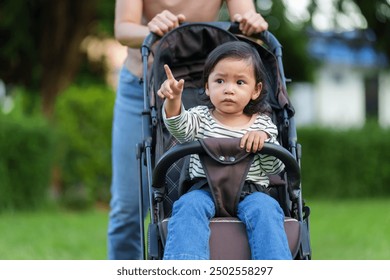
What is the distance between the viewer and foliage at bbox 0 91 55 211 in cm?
1059

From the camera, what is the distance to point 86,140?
1235 cm

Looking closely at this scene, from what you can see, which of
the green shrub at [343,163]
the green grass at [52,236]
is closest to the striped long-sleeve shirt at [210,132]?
the green grass at [52,236]

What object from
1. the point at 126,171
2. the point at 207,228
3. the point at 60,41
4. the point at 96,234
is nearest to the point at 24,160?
the point at 96,234

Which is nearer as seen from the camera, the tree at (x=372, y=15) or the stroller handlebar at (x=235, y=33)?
the stroller handlebar at (x=235, y=33)

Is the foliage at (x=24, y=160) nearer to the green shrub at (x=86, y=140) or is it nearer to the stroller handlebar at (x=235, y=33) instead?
the green shrub at (x=86, y=140)

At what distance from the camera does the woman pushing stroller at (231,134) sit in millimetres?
3166

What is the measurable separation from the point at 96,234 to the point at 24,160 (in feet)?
9.16

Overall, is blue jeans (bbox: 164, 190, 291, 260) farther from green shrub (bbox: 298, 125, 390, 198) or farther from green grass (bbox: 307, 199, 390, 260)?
green shrub (bbox: 298, 125, 390, 198)

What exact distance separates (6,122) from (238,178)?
7.73 metres

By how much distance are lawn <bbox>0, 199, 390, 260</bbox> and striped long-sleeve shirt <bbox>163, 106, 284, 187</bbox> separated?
3.04m

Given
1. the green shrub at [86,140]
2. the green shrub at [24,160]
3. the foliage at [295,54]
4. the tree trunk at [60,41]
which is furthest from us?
the foliage at [295,54]

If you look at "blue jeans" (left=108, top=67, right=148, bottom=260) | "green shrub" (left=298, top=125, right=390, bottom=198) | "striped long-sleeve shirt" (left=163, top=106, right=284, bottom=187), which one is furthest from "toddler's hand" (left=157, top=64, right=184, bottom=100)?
"green shrub" (left=298, top=125, right=390, bottom=198)

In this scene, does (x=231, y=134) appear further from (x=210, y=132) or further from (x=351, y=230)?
(x=351, y=230)
